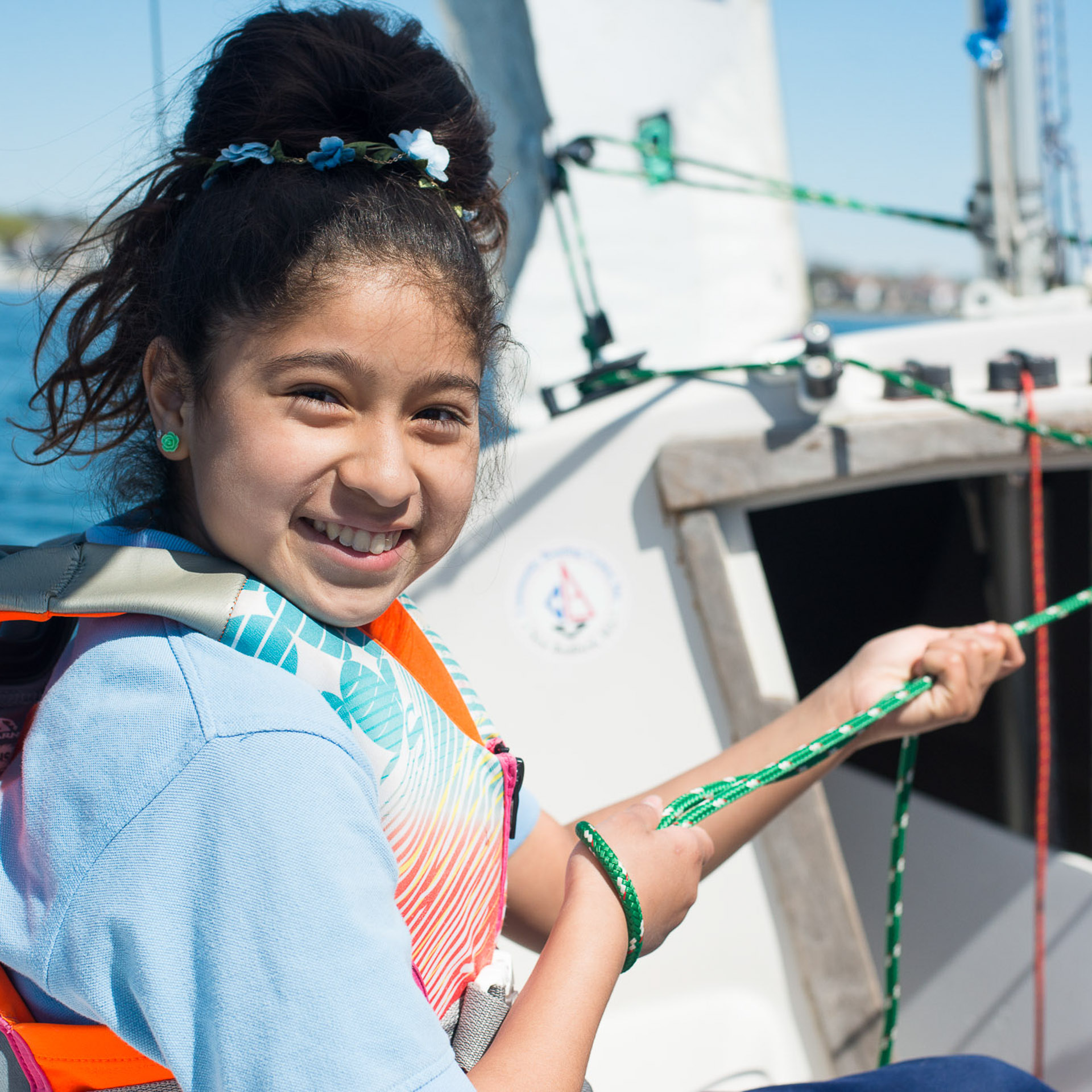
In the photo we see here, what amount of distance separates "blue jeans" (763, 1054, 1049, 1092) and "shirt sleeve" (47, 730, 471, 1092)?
64cm

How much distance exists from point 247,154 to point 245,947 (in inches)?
24.6

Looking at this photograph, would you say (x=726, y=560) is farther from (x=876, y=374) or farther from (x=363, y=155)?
(x=363, y=155)

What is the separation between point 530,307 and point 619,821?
97.4 inches

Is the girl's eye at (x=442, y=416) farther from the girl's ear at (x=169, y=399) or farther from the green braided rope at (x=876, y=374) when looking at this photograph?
the green braided rope at (x=876, y=374)

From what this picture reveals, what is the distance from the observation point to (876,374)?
2.07m

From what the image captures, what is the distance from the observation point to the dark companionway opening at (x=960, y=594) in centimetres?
331

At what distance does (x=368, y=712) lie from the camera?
86 cm

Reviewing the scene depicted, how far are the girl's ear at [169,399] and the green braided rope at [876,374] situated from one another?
1342 millimetres

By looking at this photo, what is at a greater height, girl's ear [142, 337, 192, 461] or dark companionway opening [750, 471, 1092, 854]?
girl's ear [142, 337, 192, 461]

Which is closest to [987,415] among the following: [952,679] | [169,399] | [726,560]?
[726,560]

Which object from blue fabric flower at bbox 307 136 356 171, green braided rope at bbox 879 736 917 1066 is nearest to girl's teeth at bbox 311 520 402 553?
blue fabric flower at bbox 307 136 356 171

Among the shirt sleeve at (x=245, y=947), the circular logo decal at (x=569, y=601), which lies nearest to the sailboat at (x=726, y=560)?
the circular logo decal at (x=569, y=601)

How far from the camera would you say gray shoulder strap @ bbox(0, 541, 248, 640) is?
769 mm

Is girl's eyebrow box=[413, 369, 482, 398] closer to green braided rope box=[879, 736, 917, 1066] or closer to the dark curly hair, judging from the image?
the dark curly hair
